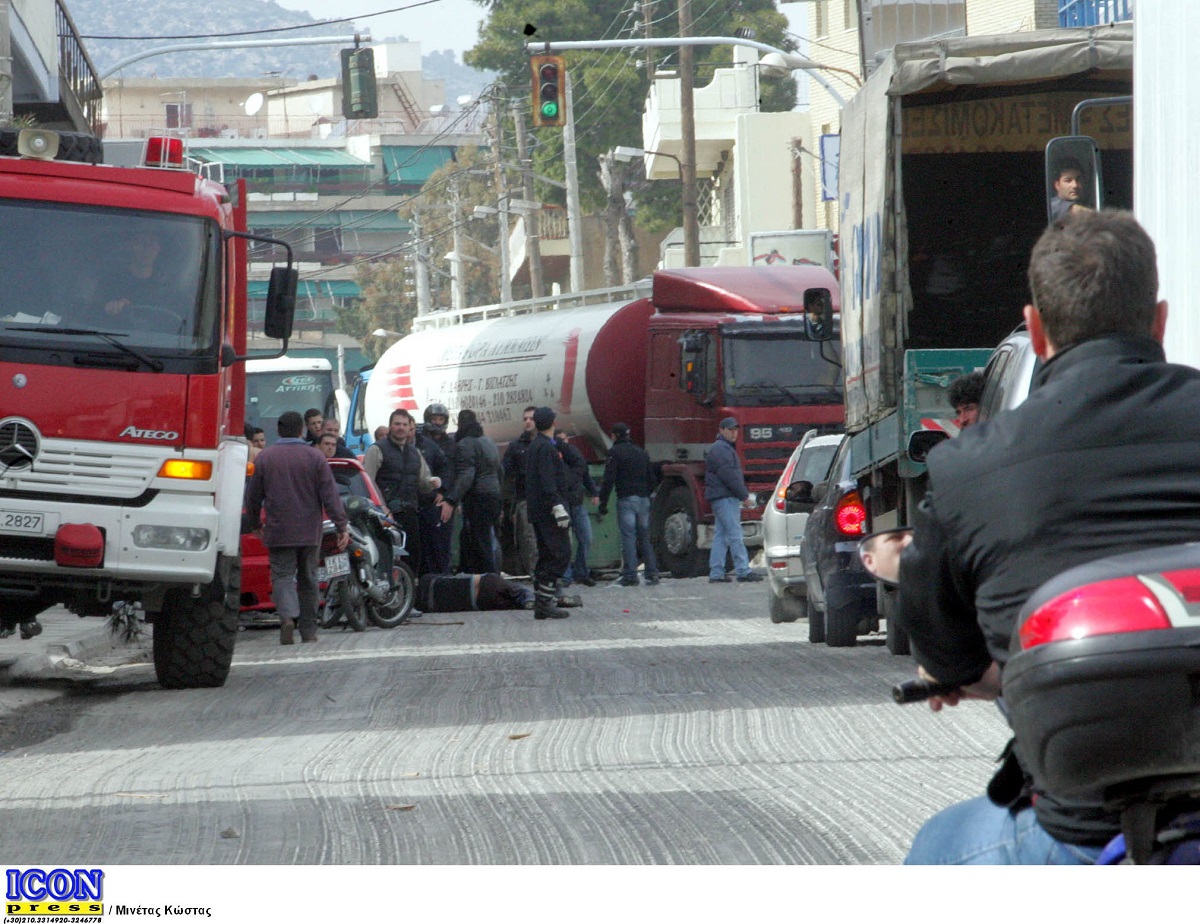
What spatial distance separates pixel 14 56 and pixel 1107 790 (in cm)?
2256

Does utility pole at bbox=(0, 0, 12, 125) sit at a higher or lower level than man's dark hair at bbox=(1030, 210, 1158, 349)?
higher

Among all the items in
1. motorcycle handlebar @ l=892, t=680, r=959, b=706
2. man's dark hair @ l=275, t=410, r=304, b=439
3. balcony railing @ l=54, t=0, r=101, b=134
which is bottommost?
man's dark hair @ l=275, t=410, r=304, b=439

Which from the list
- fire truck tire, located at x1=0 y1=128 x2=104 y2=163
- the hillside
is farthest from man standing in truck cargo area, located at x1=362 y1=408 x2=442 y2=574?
the hillside

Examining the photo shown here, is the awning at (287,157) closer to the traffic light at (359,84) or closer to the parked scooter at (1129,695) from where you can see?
the traffic light at (359,84)

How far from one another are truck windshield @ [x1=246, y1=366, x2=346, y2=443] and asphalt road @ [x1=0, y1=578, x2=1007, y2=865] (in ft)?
66.1

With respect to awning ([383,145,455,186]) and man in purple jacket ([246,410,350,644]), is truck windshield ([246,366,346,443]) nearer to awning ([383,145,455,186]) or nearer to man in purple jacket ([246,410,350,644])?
man in purple jacket ([246,410,350,644])

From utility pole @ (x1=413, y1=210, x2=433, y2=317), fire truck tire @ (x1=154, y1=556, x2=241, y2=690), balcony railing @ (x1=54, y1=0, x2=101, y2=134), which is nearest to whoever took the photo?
fire truck tire @ (x1=154, y1=556, x2=241, y2=690)

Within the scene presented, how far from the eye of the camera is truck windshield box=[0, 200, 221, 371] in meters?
10.3

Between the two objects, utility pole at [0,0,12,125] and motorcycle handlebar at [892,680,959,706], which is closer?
motorcycle handlebar at [892,680,959,706]

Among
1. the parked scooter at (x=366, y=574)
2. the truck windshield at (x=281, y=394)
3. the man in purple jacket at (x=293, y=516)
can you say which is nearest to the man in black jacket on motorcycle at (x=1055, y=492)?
the man in purple jacket at (x=293, y=516)

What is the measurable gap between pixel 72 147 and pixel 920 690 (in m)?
9.20

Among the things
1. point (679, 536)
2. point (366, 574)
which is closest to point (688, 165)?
point (679, 536)

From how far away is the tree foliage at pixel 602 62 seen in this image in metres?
53.2

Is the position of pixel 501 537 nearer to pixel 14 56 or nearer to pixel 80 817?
pixel 14 56
